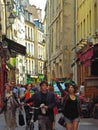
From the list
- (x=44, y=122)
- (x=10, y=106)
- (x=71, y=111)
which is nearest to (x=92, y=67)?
(x=10, y=106)

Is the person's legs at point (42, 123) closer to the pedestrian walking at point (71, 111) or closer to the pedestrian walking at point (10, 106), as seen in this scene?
the pedestrian walking at point (71, 111)

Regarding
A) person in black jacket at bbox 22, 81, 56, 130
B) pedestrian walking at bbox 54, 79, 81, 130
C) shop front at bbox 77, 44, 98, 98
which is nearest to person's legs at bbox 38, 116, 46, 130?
person in black jacket at bbox 22, 81, 56, 130

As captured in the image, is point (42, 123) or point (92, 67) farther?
point (92, 67)

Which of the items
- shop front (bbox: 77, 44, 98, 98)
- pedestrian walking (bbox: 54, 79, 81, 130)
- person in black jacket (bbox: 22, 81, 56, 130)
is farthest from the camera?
shop front (bbox: 77, 44, 98, 98)

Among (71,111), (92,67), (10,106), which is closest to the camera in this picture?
(71,111)

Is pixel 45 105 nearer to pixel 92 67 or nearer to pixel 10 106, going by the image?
pixel 10 106

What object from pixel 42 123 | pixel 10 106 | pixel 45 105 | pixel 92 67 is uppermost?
pixel 92 67

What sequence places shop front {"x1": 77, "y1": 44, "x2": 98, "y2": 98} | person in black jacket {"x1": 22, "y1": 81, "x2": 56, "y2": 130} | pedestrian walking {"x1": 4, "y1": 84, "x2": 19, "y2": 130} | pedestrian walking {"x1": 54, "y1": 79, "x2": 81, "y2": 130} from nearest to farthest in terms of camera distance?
person in black jacket {"x1": 22, "y1": 81, "x2": 56, "y2": 130}, pedestrian walking {"x1": 54, "y1": 79, "x2": 81, "y2": 130}, pedestrian walking {"x1": 4, "y1": 84, "x2": 19, "y2": 130}, shop front {"x1": 77, "y1": 44, "x2": 98, "y2": 98}

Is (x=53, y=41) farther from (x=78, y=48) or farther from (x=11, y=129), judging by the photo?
(x=11, y=129)

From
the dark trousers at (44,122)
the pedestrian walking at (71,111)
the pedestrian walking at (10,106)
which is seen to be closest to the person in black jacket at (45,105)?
the dark trousers at (44,122)

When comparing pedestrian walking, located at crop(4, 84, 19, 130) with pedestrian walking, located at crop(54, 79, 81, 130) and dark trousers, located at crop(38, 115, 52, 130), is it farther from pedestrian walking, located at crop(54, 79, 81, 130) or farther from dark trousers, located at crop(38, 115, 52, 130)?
dark trousers, located at crop(38, 115, 52, 130)

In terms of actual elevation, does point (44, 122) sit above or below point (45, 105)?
below

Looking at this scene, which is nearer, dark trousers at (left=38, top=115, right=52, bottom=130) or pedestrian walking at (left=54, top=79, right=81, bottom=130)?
dark trousers at (left=38, top=115, right=52, bottom=130)

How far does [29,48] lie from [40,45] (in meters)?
9.91
